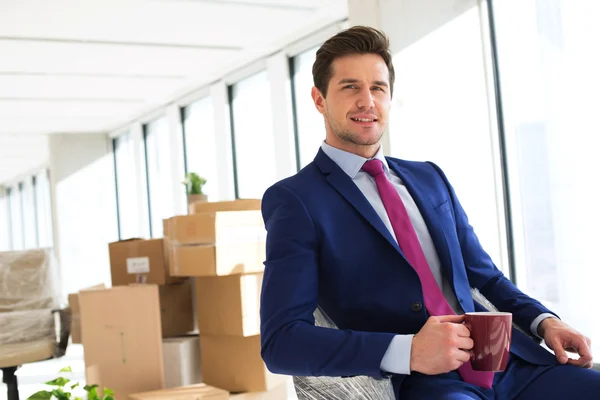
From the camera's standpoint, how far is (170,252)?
3232 millimetres

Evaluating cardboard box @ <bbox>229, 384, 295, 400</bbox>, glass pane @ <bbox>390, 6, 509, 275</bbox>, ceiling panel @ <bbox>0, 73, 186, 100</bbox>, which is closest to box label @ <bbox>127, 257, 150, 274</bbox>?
cardboard box @ <bbox>229, 384, 295, 400</bbox>

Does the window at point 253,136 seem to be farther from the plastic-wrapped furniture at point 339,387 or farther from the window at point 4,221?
the window at point 4,221

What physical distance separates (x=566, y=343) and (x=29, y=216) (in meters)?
13.8

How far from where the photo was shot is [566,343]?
1.19 m

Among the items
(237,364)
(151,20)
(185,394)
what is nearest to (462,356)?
(185,394)

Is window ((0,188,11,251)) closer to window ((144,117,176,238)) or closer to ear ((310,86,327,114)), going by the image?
window ((144,117,176,238))

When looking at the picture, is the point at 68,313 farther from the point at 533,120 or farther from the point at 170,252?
the point at 533,120

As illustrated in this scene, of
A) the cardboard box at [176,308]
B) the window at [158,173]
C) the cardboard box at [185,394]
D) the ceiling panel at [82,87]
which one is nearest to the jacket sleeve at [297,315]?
the cardboard box at [185,394]

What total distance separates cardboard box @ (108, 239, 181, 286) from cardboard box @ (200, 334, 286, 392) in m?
0.38

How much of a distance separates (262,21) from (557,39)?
2.25 m

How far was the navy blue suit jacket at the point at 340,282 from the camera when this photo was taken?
41.9 inches

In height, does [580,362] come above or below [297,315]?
below

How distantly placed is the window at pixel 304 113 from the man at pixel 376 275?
406 centimetres

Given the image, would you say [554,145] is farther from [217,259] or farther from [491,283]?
[491,283]
